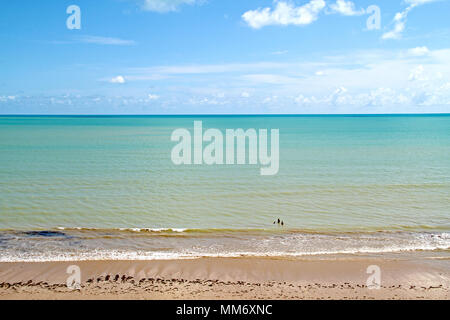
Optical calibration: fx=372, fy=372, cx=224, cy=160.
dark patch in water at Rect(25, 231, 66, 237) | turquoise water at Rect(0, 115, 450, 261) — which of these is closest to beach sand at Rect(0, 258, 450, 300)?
turquoise water at Rect(0, 115, 450, 261)

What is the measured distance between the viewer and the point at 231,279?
1155cm

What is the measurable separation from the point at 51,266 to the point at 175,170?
1941 centimetres

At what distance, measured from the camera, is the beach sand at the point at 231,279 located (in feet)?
34.3

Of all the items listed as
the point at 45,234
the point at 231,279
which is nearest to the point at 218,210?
the point at 231,279

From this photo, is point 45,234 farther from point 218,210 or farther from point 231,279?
point 231,279

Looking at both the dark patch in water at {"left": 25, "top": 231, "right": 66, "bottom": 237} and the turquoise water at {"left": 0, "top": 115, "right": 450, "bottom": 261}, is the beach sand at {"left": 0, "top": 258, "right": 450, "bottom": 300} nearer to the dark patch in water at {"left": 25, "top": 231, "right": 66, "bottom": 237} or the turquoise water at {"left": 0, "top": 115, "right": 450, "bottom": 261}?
the turquoise water at {"left": 0, "top": 115, "right": 450, "bottom": 261}

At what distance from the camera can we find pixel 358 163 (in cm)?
3534

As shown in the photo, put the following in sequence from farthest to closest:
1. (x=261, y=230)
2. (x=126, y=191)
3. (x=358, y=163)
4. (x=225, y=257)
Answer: (x=358, y=163)
(x=126, y=191)
(x=261, y=230)
(x=225, y=257)

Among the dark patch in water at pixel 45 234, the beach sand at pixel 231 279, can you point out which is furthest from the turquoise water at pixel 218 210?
the beach sand at pixel 231 279

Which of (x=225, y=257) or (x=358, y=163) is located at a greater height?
(x=358, y=163)

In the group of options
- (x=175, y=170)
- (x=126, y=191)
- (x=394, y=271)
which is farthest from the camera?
(x=175, y=170)

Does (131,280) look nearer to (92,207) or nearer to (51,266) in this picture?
(51,266)

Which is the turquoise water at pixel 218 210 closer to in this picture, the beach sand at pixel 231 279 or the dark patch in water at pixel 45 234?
the dark patch in water at pixel 45 234
